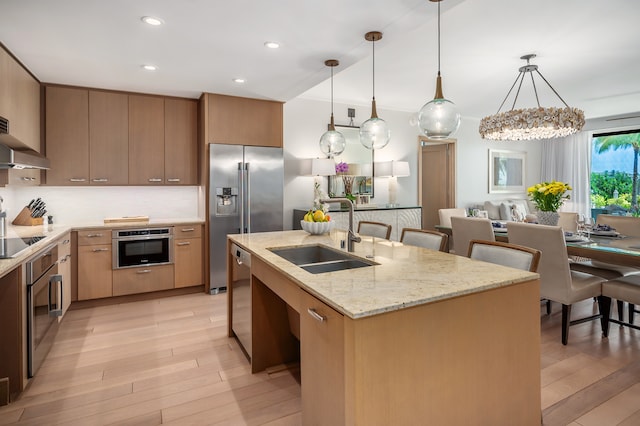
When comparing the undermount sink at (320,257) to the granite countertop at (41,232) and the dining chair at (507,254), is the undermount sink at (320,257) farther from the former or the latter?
the granite countertop at (41,232)

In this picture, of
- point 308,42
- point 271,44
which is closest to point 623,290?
point 308,42

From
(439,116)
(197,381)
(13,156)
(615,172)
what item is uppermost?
(615,172)

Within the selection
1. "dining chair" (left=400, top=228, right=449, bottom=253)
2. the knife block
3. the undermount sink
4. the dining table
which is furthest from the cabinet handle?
the knife block

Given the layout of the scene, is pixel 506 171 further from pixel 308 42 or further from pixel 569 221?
pixel 308 42

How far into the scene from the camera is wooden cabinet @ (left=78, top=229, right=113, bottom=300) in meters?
3.80

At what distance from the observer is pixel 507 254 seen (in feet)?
6.74

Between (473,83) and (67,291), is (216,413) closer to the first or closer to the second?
(67,291)

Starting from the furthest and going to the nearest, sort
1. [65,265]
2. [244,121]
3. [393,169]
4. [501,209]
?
[501,209], [393,169], [244,121], [65,265]

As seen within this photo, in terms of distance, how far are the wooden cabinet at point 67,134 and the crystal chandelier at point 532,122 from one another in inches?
180

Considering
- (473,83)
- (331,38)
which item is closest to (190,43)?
(331,38)

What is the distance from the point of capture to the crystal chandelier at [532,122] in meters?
3.93

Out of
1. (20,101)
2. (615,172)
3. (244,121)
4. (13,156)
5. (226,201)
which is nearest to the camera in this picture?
(13,156)

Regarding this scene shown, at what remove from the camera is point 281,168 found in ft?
15.4

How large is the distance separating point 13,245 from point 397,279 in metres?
2.60
